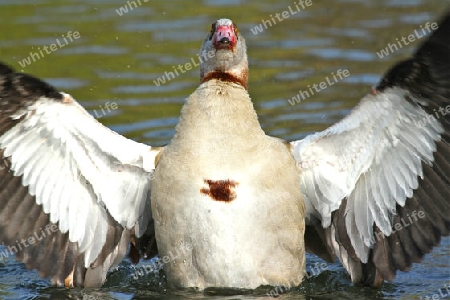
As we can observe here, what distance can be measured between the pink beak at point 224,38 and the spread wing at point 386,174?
1.02 meters

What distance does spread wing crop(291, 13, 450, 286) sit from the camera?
7297 millimetres

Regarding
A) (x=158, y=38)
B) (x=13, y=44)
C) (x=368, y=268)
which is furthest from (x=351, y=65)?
(x=368, y=268)

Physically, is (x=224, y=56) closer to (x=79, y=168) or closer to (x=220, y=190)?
(x=220, y=190)

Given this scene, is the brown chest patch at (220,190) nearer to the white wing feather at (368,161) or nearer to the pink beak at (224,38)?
the white wing feather at (368,161)

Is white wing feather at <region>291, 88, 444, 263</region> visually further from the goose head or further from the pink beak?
the pink beak

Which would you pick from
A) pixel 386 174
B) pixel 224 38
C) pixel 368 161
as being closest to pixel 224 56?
pixel 224 38

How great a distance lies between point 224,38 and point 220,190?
1348 millimetres

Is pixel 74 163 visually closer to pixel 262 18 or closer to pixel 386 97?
pixel 386 97

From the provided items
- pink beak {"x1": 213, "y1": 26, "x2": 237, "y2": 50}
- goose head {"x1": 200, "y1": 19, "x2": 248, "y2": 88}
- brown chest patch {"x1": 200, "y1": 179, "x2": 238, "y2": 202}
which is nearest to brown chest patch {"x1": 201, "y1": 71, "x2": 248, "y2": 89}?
goose head {"x1": 200, "y1": 19, "x2": 248, "y2": 88}

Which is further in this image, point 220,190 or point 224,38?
point 224,38

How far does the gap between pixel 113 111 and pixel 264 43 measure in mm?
3969

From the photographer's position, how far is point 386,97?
734 cm

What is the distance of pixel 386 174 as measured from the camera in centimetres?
783

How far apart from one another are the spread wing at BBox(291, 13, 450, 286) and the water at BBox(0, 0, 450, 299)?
0.49m
